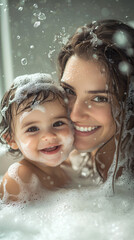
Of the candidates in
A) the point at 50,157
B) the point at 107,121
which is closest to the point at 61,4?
the point at 107,121

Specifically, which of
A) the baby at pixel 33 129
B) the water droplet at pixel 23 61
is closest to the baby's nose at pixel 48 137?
the baby at pixel 33 129

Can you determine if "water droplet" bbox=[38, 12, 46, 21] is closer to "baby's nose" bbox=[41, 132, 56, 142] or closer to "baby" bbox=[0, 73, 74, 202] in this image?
"baby" bbox=[0, 73, 74, 202]

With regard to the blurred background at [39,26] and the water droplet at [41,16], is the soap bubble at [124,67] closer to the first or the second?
the blurred background at [39,26]

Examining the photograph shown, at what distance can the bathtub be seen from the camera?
0.96 meters

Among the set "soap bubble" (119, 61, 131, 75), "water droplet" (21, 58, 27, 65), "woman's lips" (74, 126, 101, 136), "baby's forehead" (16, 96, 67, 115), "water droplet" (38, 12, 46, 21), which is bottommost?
"woman's lips" (74, 126, 101, 136)

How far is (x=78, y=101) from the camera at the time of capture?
1155 millimetres

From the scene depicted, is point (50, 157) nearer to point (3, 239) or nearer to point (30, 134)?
point (30, 134)

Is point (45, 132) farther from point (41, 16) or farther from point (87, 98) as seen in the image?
point (41, 16)

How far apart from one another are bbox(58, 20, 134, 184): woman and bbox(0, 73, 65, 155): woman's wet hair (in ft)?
0.21

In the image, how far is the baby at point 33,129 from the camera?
1.14 m

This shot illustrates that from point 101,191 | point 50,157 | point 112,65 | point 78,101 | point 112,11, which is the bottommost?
point 101,191

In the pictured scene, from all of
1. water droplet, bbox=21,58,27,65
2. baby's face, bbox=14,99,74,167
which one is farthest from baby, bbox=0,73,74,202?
water droplet, bbox=21,58,27,65

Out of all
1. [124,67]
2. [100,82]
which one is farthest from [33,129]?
[124,67]

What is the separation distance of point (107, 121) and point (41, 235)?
50 centimetres
